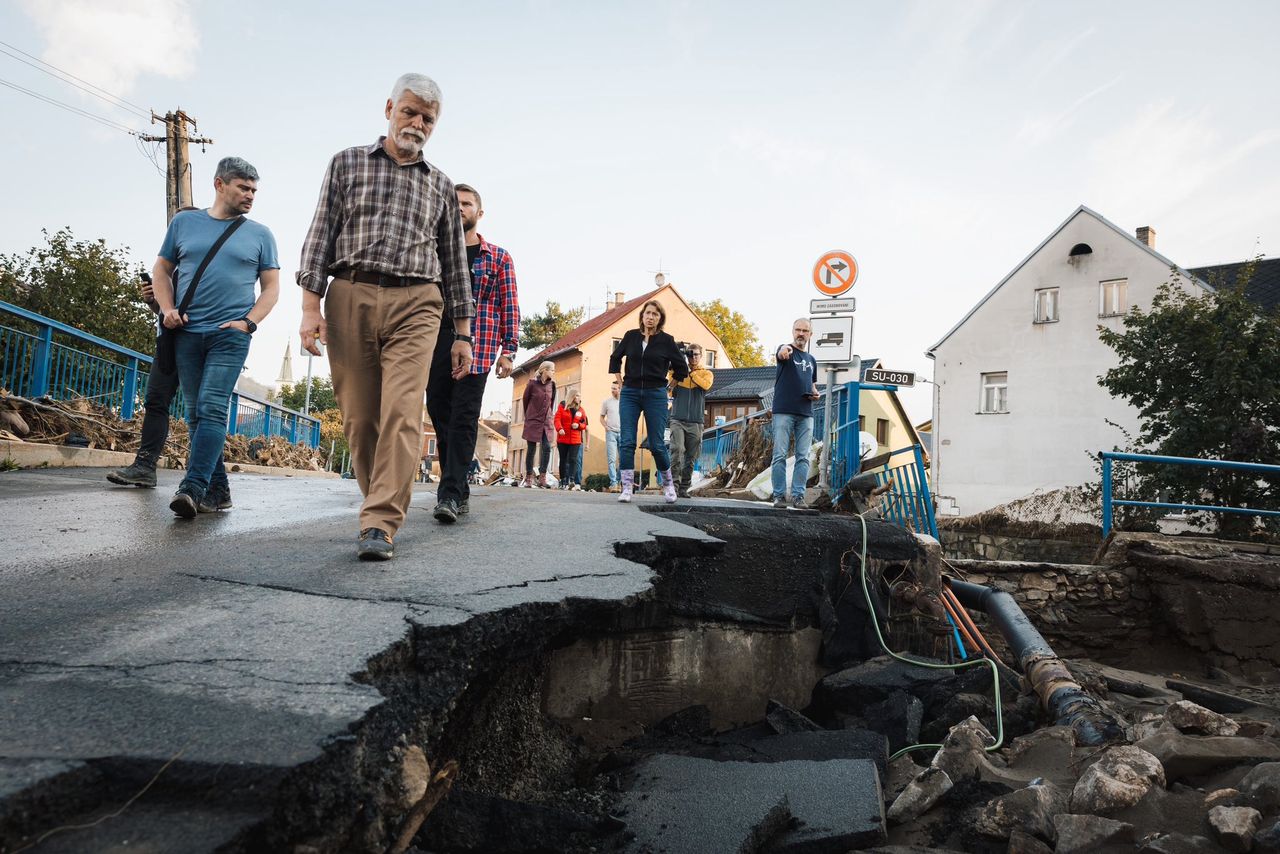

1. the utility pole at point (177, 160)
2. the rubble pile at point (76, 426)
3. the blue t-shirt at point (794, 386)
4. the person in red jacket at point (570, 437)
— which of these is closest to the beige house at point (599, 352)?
the utility pole at point (177, 160)

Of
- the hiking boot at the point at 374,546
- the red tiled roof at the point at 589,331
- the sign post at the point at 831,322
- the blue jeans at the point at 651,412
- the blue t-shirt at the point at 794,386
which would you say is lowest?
the hiking boot at the point at 374,546

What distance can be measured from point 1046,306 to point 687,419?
1935 cm

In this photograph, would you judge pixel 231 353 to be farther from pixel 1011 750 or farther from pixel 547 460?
pixel 547 460

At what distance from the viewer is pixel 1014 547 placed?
70.0 ft

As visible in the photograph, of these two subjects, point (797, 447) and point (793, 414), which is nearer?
point (793, 414)

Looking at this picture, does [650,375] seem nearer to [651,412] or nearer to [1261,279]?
[651,412]

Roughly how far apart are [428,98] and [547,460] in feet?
31.3

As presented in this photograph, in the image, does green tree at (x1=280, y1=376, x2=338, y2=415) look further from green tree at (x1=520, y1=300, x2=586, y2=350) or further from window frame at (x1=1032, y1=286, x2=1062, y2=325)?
window frame at (x1=1032, y1=286, x2=1062, y2=325)

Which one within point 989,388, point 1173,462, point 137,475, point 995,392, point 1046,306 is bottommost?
point 137,475

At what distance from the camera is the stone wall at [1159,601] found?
26.3ft

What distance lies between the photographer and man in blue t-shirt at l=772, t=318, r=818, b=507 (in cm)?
817

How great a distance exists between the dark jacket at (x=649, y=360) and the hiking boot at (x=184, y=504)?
3827mm

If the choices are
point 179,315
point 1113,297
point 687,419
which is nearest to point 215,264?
point 179,315

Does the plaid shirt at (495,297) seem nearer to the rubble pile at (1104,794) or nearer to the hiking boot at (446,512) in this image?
the hiking boot at (446,512)
